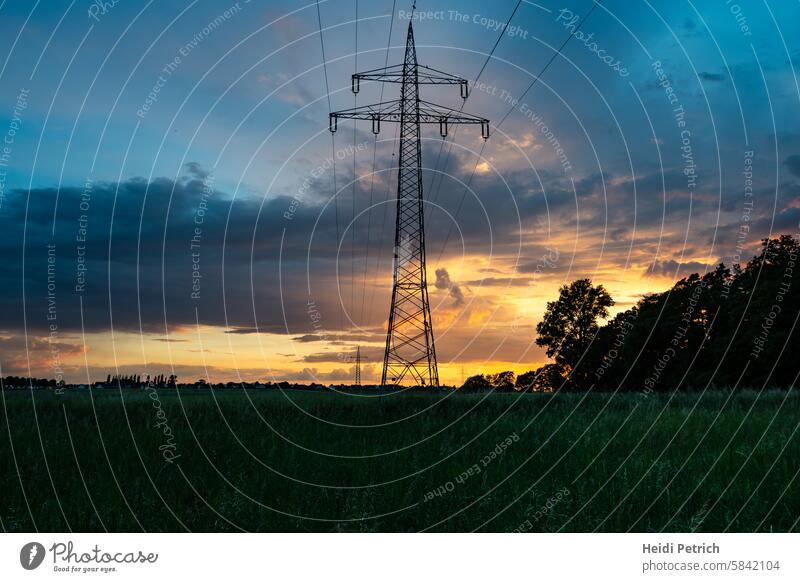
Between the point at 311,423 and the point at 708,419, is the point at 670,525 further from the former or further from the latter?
the point at 311,423

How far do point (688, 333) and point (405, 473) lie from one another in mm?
48899

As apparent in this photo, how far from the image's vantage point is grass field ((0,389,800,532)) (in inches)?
295

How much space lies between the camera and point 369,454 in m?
11.0

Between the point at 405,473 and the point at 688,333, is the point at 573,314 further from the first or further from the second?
the point at 405,473

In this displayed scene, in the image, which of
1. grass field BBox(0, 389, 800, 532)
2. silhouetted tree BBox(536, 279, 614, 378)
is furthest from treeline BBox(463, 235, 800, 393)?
grass field BBox(0, 389, 800, 532)

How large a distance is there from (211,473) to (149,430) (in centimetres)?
415

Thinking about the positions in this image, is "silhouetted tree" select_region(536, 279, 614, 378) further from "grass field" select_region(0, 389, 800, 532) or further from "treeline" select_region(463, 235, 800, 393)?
"grass field" select_region(0, 389, 800, 532)

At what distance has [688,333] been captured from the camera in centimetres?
5256

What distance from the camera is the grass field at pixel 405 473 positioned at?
7488 mm

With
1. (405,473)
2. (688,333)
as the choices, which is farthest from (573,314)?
(405,473)

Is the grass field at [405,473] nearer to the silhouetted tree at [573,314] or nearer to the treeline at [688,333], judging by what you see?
the treeline at [688,333]

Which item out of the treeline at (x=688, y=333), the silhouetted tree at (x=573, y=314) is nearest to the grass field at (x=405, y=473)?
the treeline at (x=688, y=333)

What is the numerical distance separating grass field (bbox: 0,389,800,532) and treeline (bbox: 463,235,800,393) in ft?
88.5

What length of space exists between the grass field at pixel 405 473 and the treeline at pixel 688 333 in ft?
88.5
